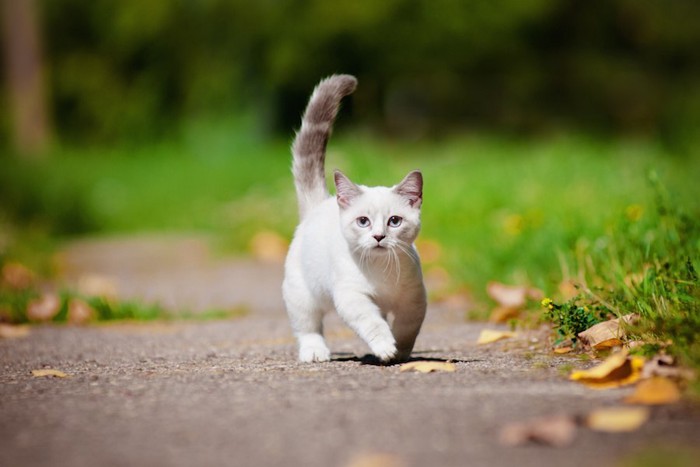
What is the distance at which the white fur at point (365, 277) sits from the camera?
11.2 ft

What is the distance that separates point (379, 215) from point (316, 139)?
0.74m

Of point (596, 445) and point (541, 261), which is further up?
point (541, 261)

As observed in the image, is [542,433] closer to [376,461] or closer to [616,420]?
[616,420]

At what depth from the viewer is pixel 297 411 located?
2.60 metres

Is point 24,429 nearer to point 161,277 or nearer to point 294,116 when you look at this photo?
point 161,277

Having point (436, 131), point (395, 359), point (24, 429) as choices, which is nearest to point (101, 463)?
point (24, 429)

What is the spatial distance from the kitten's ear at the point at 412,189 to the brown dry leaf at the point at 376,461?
5.29ft

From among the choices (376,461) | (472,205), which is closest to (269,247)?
(472,205)

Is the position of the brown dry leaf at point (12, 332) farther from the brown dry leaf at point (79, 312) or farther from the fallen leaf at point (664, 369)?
the fallen leaf at point (664, 369)

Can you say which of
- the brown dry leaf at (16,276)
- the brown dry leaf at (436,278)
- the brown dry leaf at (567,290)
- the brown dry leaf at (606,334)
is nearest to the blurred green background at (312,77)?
the brown dry leaf at (16,276)

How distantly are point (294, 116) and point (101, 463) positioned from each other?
19.1 metres

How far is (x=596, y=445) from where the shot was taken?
2.21 m

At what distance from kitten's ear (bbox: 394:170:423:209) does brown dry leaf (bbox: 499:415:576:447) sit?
150 cm

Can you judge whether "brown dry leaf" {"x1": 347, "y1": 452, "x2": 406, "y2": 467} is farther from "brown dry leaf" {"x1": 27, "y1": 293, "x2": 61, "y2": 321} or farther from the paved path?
"brown dry leaf" {"x1": 27, "y1": 293, "x2": 61, "y2": 321}
